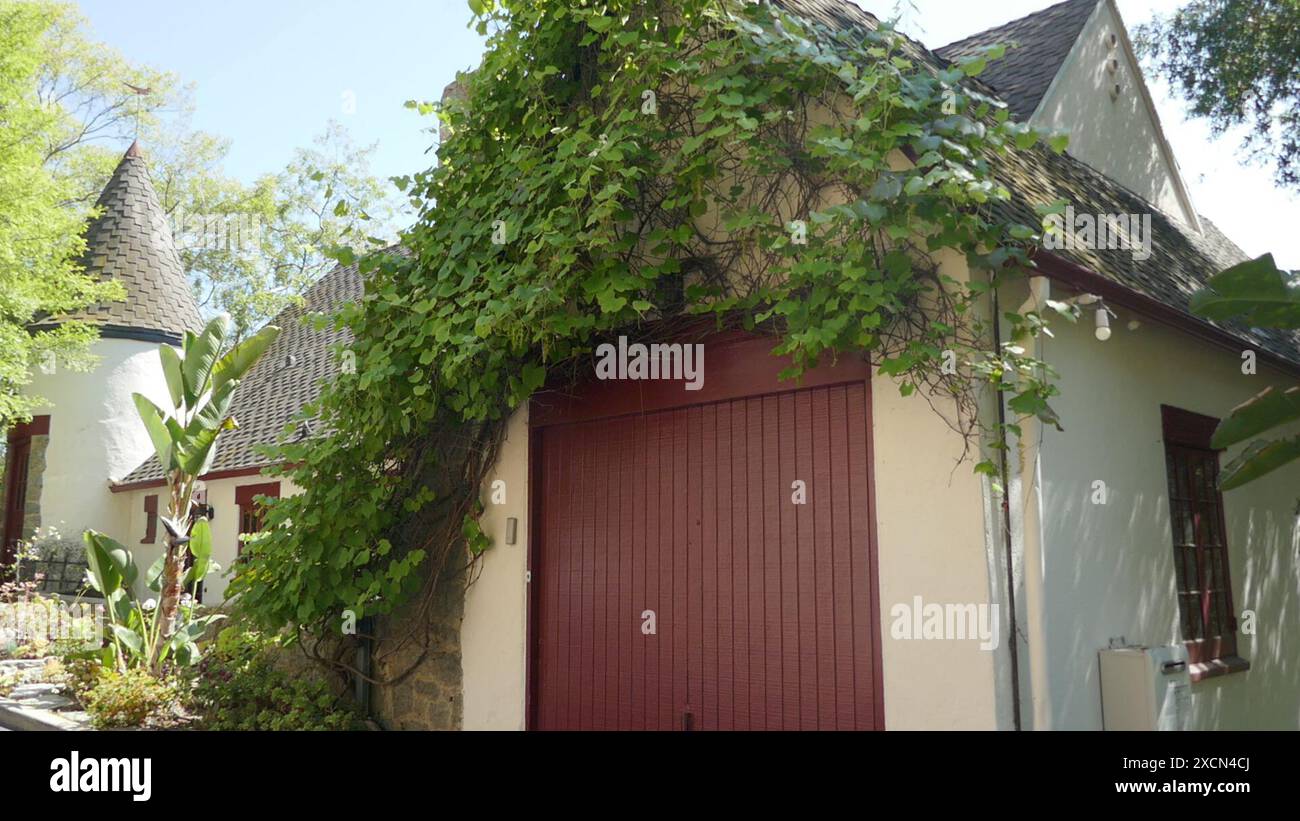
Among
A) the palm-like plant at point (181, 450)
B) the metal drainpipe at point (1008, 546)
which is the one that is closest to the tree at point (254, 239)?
the palm-like plant at point (181, 450)

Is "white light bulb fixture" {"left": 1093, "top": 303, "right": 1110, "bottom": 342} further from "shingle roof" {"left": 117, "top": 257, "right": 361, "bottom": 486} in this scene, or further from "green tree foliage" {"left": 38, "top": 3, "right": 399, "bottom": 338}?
"green tree foliage" {"left": 38, "top": 3, "right": 399, "bottom": 338}

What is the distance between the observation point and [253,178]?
1286 inches

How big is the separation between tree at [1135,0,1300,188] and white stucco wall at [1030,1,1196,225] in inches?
145

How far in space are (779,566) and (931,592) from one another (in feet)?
3.41

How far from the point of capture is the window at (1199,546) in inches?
262

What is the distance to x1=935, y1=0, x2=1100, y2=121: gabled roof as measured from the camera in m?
9.13

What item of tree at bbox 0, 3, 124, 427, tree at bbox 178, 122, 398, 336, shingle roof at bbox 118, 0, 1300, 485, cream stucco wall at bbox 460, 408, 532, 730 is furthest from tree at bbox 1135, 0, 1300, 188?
tree at bbox 178, 122, 398, 336

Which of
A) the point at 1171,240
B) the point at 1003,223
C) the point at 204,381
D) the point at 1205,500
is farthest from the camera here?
the point at 204,381

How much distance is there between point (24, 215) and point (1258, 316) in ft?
47.5

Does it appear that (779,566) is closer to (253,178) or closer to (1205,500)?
(1205,500)

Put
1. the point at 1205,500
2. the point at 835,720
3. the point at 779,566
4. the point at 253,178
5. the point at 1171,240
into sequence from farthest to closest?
1. the point at 253,178
2. the point at 1171,240
3. the point at 1205,500
4. the point at 779,566
5. the point at 835,720

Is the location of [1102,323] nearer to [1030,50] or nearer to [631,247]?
[631,247]

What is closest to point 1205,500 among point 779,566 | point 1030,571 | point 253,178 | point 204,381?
point 1030,571

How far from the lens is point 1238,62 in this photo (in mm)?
13508
